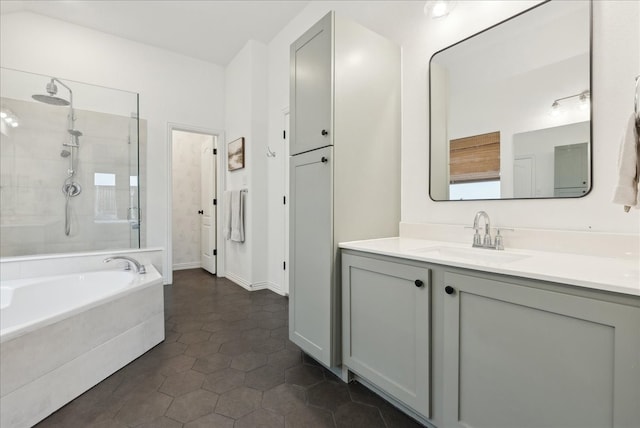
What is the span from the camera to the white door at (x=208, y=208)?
14.7 ft

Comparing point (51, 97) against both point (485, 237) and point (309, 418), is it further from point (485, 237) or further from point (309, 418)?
point (485, 237)

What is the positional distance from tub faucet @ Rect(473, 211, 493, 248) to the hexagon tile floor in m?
0.93

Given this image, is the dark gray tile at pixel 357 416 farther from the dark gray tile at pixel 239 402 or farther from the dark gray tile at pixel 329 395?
the dark gray tile at pixel 239 402

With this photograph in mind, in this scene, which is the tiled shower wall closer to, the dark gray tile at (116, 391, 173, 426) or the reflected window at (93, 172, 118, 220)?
the reflected window at (93, 172, 118, 220)

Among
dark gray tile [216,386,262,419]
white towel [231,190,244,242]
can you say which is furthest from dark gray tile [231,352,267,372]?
white towel [231,190,244,242]

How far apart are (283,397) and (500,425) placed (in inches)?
40.2

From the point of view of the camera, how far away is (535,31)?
1.43 metres

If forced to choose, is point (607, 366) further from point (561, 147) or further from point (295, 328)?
point (295, 328)

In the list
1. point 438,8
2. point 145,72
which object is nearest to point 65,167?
point 145,72

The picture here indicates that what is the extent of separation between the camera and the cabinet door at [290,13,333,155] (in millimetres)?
1651

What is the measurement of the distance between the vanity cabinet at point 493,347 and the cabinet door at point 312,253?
7.7 inches

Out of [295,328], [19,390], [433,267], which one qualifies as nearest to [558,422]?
[433,267]

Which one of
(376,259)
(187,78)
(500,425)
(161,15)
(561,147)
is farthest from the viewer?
(187,78)

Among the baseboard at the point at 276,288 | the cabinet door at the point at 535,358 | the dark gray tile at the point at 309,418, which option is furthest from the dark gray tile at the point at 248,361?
the baseboard at the point at 276,288
